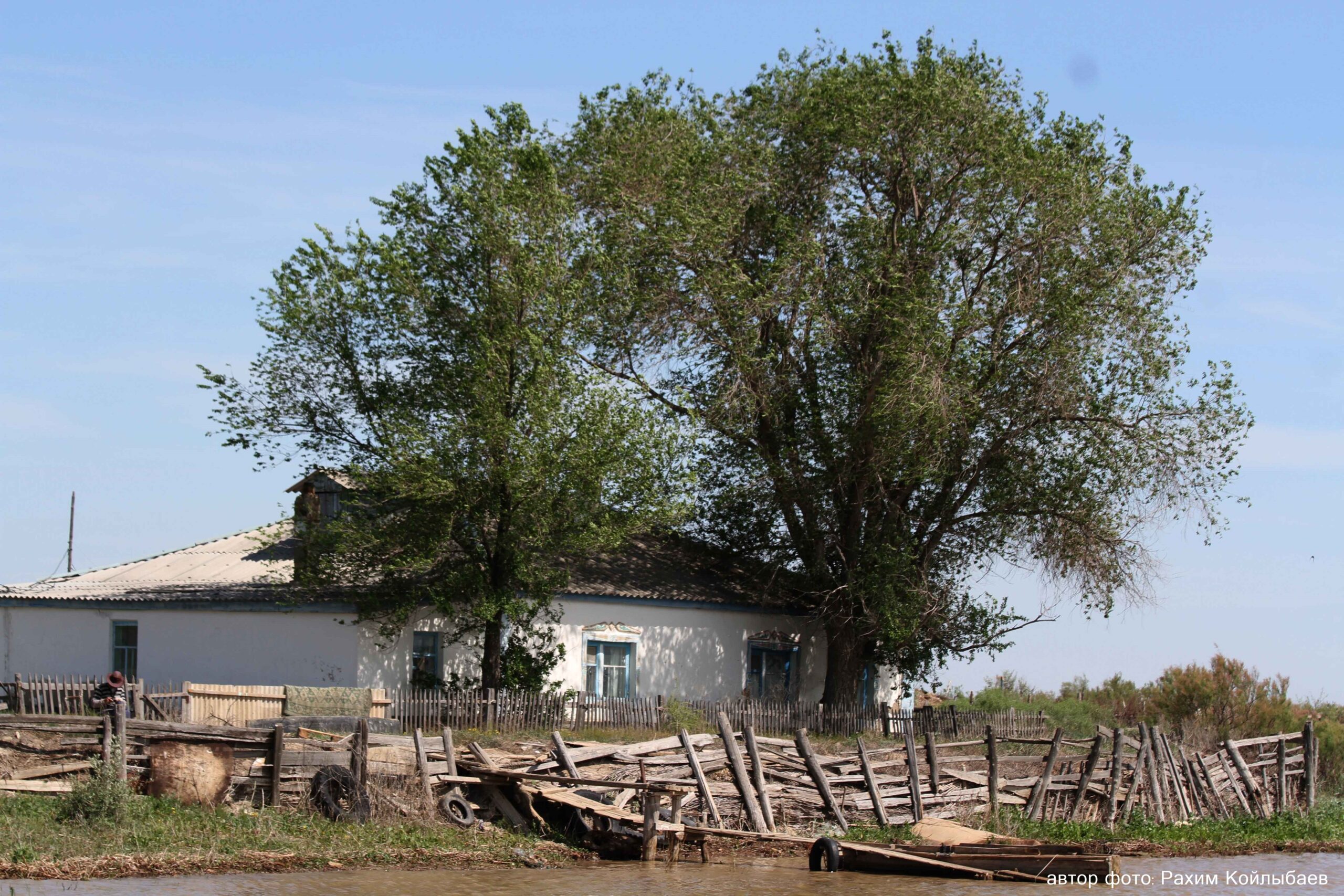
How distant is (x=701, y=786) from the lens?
802 inches

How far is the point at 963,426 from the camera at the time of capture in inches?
1278

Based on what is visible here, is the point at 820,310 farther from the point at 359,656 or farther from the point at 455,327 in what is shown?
the point at 359,656

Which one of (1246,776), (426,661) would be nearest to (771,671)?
(426,661)

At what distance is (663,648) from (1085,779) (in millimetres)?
12412

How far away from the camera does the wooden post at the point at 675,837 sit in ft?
63.2

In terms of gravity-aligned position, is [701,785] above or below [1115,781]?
above

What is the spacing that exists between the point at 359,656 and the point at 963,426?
14413 millimetres

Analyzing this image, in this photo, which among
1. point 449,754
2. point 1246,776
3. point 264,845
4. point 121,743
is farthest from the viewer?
point 1246,776

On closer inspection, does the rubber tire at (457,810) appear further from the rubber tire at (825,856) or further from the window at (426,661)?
the window at (426,661)

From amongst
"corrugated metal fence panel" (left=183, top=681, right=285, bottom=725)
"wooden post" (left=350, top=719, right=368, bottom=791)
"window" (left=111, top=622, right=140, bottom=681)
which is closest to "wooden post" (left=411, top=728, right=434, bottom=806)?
"wooden post" (left=350, top=719, right=368, bottom=791)

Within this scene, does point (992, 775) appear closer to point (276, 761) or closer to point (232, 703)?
point (276, 761)

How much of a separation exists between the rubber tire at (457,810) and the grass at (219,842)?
0.15 meters

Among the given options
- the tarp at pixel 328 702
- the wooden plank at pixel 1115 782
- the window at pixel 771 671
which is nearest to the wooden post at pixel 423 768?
the tarp at pixel 328 702

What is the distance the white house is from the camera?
1169 inches
